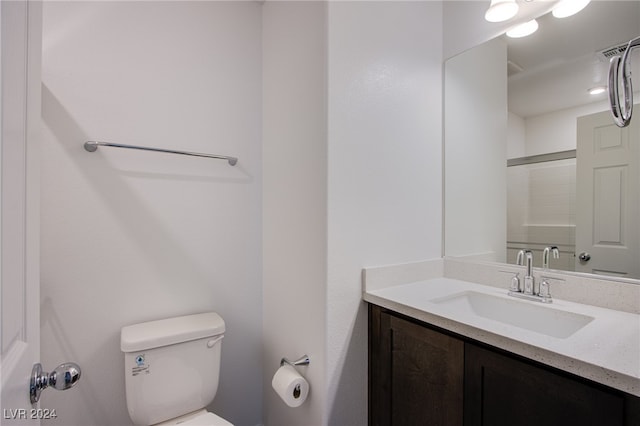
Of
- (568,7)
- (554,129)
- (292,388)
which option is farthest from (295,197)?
(568,7)

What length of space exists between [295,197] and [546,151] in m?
1.11

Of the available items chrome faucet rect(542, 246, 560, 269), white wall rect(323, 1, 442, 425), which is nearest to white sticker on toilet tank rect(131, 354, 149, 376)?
white wall rect(323, 1, 442, 425)

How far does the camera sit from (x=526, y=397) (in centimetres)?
81

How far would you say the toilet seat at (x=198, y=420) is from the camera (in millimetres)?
1161

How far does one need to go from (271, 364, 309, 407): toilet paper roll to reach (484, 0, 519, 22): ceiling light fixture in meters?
1.76

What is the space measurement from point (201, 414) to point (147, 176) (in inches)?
41.3

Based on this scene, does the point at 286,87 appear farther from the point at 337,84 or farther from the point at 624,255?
the point at 624,255

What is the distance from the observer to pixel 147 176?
1374mm

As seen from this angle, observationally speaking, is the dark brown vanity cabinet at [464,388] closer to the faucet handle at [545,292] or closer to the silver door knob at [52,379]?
the faucet handle at [545,292]

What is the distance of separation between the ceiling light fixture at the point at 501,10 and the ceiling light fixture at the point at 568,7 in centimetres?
15

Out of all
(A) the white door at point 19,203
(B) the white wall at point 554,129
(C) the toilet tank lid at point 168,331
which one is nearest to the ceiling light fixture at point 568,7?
(B) the white wall at point 554,129

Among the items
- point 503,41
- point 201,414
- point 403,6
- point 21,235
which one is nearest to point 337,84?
point 403,6

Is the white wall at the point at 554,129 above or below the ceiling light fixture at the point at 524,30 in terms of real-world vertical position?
below

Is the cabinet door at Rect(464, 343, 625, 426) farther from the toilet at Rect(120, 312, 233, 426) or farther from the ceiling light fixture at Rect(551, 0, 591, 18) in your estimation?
the ceiling light fixture at Rect(551, 0, 591, 18)
